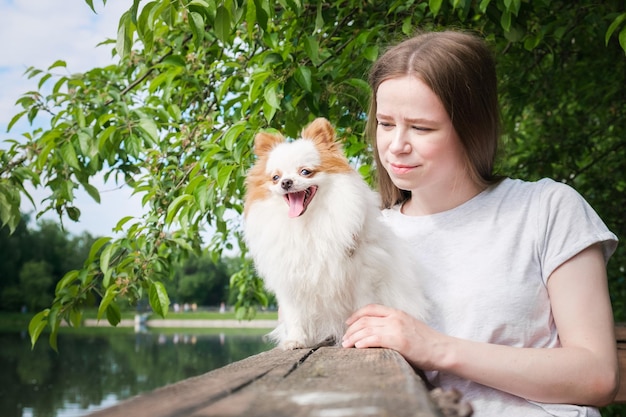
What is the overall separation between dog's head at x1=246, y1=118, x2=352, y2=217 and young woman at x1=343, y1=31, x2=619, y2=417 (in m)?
0.19

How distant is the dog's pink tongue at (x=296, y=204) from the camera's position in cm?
164

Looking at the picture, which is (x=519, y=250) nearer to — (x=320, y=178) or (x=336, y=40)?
(x=320, y=178)

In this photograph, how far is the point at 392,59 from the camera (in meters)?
1.64

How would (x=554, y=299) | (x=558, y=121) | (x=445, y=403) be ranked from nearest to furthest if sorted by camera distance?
1. (x=445, y=403)
2. (x=554, y=299)
3. (x=558, y=121)

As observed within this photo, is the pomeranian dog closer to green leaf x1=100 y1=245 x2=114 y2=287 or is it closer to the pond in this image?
green leaf x1=100 y1=245 x2=114 y2=287

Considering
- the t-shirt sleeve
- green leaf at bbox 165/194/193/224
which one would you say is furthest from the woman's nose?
green leaf at bbox 165/194/193/224

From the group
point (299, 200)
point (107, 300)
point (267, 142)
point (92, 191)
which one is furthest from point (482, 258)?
point (92, 191)

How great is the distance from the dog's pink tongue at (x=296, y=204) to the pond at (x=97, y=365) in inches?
693

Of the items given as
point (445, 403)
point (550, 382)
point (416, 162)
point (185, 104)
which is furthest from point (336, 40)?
point (445, 403)

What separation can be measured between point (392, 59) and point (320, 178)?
361 mm

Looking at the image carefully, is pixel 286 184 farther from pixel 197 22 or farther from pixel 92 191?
pixel 92 191

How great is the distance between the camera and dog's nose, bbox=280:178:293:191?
1.64 m

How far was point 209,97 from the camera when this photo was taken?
3.45 metres

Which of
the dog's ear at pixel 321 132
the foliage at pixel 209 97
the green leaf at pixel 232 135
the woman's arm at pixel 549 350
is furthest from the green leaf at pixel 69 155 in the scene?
the woman's arm at pixel 549 350
